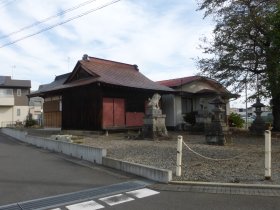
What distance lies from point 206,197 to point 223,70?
15855 mm

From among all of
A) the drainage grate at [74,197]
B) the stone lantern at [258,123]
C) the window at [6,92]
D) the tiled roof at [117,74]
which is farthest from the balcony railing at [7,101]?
the drainage grate at [74,197]

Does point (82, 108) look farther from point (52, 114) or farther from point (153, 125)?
point (52, 114)

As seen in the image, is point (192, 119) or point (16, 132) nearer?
point (16, 132)

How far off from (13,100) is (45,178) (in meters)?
42.2

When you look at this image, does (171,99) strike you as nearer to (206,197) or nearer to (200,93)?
(200,93)

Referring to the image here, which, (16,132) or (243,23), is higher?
(243,23)

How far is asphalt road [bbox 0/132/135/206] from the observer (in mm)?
7859

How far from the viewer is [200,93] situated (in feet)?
95.0

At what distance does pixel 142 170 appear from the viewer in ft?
30.7

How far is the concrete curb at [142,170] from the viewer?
8453 mm

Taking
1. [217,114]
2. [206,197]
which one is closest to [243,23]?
[217,114]

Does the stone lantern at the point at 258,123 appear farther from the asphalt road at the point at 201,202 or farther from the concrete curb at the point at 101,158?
the asphalt road at the point at 201,202

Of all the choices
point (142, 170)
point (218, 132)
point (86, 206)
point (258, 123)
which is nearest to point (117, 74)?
point (258, 123)

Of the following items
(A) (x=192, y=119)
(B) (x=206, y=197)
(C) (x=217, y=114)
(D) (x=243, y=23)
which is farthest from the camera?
(A) (x=192, y=119)
